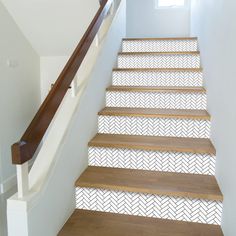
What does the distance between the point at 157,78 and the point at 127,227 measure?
66.2 inches

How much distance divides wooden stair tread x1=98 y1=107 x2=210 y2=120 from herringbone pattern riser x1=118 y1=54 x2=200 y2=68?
0.87m

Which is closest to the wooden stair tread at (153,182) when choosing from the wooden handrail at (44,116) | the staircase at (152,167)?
the staircase at (152,167)

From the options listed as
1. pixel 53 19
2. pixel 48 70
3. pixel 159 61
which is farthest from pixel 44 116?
pixel 48 70

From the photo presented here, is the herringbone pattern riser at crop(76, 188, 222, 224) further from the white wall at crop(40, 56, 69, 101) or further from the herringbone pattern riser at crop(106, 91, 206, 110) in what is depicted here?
the white wall at crop(40, 56, 69, 101)

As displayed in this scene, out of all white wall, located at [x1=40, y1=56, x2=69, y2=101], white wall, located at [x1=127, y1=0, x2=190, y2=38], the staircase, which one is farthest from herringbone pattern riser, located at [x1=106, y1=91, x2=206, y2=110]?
white wall, located at [x1=127, y1=0, x2=190, y2=38]

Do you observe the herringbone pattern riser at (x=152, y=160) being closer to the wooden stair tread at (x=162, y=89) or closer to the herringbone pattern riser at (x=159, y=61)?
the wooden stair tread at (x=162, y=89)

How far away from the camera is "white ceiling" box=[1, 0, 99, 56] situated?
2.92 meters

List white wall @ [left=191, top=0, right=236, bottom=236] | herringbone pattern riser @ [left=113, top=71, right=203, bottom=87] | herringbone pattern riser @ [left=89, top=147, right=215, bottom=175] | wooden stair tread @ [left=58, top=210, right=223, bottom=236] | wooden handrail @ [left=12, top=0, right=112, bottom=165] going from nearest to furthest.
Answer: wooden handrail @ [left=12, top=0, right=112, bottom=165] → white wall @ [left=191, top=0, right=236, bottom=236] → wooden stair tread @ [left=58, top=210, right=223, bottom=236] → herringbone pattern riser @ [left=89, top=147, right=215, bottom=175] → herringbone pattern riser @ [left=113, top=71, right=203, bottom=87]

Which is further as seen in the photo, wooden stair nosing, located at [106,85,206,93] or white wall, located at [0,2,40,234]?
white wall, located at [0,2,40,234]

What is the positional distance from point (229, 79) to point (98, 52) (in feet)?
3.84

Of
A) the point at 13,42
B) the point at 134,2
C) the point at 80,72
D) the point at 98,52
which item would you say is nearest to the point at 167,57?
the point at 98,52

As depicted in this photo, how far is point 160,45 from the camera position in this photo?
336 cm

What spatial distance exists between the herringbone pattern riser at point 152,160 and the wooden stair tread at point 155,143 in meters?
0.04

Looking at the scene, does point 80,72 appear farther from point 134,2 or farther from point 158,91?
point 134,2
